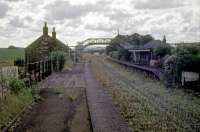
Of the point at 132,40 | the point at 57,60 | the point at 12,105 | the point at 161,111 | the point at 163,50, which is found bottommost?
the point at 161,111

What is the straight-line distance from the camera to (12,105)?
47.2ft

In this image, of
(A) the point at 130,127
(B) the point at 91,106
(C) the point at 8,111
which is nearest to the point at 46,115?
(C) the point at 8,111

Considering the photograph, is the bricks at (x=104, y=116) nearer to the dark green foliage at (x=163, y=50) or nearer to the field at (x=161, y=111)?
the field at (x=161, y=111)

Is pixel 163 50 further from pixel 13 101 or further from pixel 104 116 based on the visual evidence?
pixel 104 116

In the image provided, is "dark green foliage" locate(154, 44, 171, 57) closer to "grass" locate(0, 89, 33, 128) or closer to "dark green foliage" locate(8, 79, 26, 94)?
"grass" locate(0, 89, 33, 128)

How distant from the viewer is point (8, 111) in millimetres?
13500

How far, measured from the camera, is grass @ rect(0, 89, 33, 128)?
1260 centimetres

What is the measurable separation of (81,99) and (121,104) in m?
2.43

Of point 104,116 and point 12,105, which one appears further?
point 12,105

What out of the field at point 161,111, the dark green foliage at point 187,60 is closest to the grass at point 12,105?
the field at point 161,111

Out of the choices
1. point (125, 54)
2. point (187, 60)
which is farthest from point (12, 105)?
point (125, 54)

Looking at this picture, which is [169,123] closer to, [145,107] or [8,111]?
[145,107]

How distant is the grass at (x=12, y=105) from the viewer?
12.6m

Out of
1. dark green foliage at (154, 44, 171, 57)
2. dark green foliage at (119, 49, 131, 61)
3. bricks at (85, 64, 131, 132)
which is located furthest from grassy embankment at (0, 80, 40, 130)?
dark green foliage at (119, 49, 131, 61)
